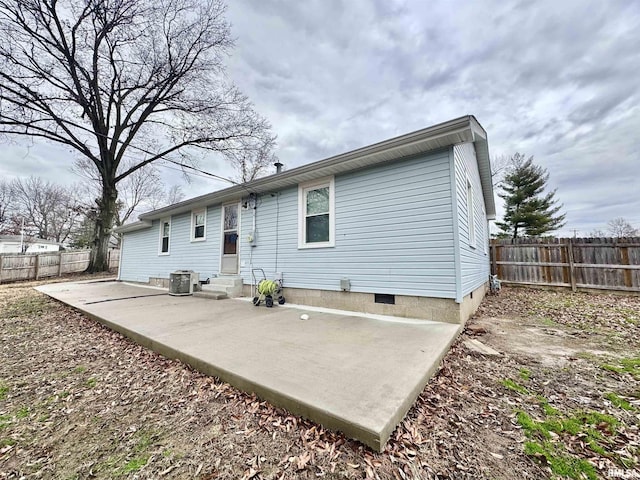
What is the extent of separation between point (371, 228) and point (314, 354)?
2.83 m

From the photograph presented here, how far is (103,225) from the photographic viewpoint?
1429 centimetres

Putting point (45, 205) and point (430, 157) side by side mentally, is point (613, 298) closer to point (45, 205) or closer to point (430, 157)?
point (430, 157)

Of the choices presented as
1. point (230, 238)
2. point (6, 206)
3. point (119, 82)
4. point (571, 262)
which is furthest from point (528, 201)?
point (6, 206)

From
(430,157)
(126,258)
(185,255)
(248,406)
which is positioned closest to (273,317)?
(248,406)

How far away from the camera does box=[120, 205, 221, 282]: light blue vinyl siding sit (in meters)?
8.30

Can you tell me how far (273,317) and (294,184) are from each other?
10.4 feet

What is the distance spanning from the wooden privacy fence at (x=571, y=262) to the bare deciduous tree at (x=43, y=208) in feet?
115

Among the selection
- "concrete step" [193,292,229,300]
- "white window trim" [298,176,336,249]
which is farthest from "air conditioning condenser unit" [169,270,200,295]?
"white window trim" [298,176,336,249]

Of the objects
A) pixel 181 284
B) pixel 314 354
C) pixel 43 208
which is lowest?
pixel 314 354

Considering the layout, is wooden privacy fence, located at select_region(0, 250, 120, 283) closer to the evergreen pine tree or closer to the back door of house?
the back door of house

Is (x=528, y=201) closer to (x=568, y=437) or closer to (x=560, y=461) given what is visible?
(x=568, y=437)

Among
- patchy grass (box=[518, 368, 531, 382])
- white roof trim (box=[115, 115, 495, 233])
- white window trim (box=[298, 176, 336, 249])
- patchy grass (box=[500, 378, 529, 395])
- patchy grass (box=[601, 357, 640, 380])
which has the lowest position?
patchy grass (box=[500, 378, 529, 395])

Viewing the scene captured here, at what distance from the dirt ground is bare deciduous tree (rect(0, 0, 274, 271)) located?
349 inches

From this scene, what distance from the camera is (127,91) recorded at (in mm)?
13094
